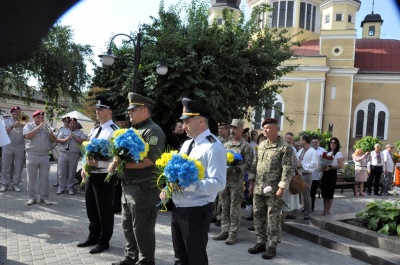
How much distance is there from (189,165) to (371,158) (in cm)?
1209

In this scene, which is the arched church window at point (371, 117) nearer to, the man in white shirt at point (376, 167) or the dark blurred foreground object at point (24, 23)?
the man in white shirt at point (376, 167)

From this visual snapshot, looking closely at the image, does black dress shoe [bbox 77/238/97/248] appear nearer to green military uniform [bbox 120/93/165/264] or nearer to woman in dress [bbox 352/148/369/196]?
green military uniform [bbox 120/93/165/264]

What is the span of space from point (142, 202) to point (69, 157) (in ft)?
20.5

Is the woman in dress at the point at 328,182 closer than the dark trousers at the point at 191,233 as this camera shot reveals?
No

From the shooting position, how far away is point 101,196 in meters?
4.91

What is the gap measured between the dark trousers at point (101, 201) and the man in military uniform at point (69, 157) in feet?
15.4

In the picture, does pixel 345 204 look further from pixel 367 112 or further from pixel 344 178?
pixel 367 112

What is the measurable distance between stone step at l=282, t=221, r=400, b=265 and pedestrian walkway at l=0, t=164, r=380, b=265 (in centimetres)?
12

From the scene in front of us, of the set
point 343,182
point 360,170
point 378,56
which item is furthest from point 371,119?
point 360,170

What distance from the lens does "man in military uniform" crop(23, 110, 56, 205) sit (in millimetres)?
7812

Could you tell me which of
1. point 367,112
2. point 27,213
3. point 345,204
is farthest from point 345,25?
point 27,213

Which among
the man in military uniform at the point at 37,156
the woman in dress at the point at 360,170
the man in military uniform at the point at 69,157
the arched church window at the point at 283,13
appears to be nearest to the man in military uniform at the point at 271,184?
the man in military uniform at the point at 37,156

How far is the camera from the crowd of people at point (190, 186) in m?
3.27

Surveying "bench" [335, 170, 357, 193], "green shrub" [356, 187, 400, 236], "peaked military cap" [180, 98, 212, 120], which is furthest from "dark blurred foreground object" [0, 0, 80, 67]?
"bench" [335, 170, 357, 193]
